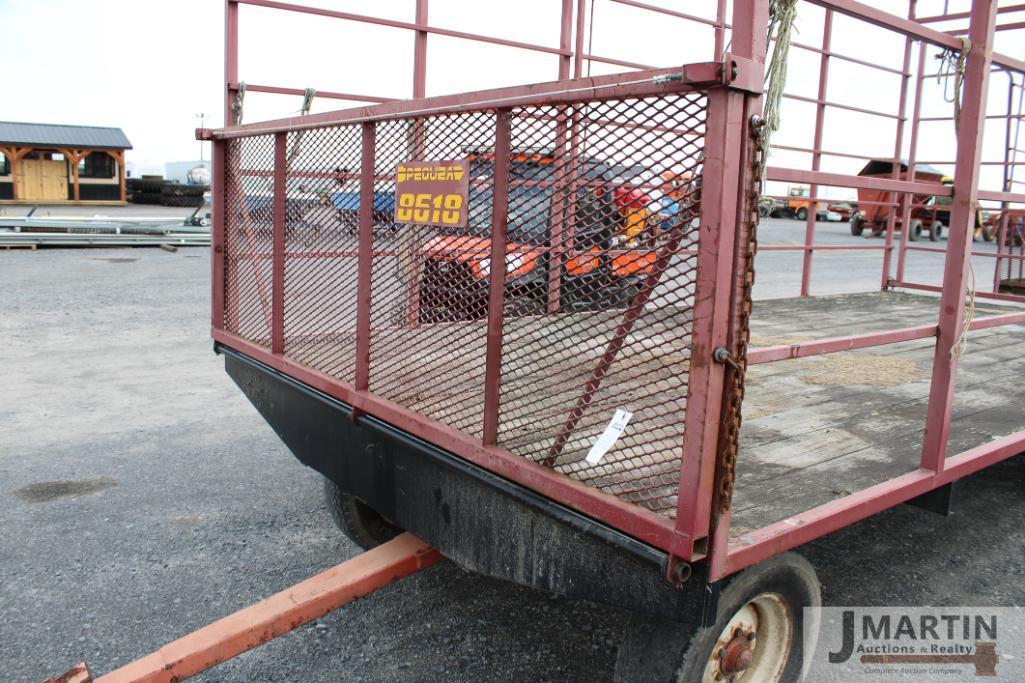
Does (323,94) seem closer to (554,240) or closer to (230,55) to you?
(230,55)

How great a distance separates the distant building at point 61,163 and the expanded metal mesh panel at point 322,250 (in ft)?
113

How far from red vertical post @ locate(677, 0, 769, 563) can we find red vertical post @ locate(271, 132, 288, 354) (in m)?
1.92

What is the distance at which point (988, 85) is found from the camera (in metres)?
2.71

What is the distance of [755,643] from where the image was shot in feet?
8.51

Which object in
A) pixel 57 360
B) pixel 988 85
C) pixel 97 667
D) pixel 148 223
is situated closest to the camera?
pixel 988 85

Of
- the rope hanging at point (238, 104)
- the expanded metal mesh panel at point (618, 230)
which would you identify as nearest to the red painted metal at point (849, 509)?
the expanded metal mesh panel at point (618, 230)

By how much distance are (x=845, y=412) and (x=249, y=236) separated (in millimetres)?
2748

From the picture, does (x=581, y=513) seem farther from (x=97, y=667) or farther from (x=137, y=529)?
(x=137, y=529)

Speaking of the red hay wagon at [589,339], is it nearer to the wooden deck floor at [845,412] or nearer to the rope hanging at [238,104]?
the wooden deck floor at [845,412]

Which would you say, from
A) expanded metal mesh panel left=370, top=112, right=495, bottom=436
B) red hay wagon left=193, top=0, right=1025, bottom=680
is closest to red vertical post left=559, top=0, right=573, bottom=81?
red hay wagon left=193, top=0, right=1025, bottom=680

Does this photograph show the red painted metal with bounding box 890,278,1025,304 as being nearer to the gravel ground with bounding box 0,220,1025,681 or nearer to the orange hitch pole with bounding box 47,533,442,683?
the gravel ground with bounding box 0,220,1025,681

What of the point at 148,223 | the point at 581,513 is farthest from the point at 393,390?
the point at 148,223

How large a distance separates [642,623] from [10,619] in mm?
2420

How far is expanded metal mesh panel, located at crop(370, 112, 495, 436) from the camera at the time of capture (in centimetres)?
250
